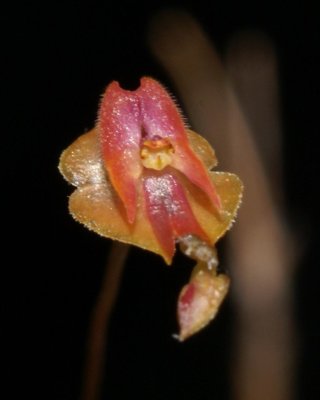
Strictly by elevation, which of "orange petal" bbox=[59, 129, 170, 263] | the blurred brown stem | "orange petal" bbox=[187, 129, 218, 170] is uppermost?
"orange petal" bbox=[187, 129, 218, 170]

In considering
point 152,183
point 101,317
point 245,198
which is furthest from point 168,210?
point 245,198

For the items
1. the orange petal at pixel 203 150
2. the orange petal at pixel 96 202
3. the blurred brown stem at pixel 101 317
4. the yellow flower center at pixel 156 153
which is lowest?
the blurred brown stem at pixel 101 317

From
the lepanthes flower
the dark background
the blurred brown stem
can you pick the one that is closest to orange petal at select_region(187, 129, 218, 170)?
the lepanthes flower

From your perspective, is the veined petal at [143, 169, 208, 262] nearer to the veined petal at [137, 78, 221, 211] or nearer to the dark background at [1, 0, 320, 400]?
the veined petal at [137, 78, 221, 211]

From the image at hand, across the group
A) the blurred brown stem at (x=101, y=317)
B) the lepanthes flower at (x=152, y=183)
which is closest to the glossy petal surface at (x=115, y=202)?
the lepanthes flower at (x=152, y=183)

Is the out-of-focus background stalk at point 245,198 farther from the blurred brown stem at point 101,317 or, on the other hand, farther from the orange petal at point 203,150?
the orange petal at point 203,150

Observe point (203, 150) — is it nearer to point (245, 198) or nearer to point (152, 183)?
point (152, 183)

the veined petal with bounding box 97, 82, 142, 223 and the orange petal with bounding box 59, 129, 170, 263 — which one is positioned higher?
the veined petal with bounding box 97, 82, 142, 223
